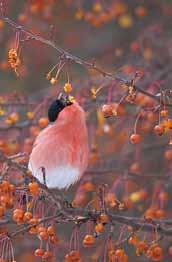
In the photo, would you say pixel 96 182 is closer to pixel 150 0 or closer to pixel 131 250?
pixel 131 250

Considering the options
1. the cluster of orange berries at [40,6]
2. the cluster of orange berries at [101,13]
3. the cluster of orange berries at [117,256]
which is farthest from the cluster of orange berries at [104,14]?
the cluster of orange berries at [117,256]

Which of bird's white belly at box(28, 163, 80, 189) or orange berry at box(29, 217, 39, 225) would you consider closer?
orange berry at box(29, 217, 39, 225)

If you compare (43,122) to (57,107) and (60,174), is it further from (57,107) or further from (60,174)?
(60,174)

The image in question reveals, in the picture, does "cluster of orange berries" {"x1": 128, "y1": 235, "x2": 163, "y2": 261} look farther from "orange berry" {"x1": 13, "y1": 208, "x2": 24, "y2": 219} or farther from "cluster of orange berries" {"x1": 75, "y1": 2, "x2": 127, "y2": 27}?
"cluster of orange berries" {"x1": 75, "y1": 2, "x2": 127, "y2": 27}

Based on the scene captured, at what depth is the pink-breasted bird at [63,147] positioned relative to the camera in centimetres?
403

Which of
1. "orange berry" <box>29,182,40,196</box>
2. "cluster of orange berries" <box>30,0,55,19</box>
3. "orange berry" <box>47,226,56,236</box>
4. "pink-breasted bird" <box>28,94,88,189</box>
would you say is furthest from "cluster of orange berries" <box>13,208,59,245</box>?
"cluster of orange berries" <box>30,0,55,19</box>

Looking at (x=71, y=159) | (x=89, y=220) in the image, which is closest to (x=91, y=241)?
(x=89, y=220)

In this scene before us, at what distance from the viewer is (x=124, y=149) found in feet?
16.4

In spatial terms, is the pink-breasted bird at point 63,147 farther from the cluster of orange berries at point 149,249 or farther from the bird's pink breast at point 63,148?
the cluster of orange berries at point 149,249

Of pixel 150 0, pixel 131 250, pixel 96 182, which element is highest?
pixel 150 0

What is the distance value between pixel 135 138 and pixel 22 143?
4.74ft

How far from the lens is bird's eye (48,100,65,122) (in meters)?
4.15

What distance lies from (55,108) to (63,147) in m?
0.26

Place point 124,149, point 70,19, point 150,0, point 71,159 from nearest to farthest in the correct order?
point 71,159 → point 124,149 → point 150,0 → point 70,19
